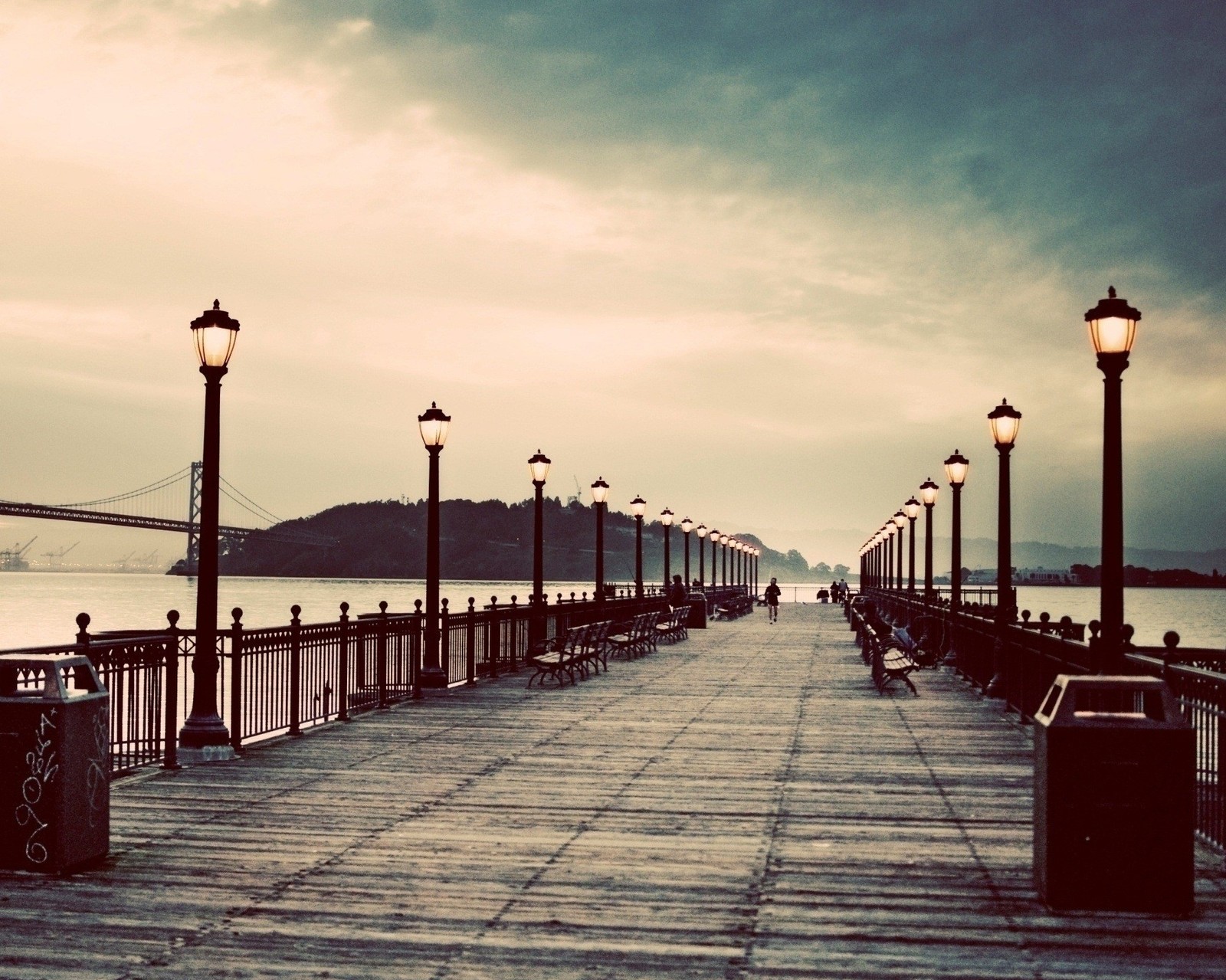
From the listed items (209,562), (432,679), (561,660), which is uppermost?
(209,562)

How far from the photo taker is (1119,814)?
654 centimetres

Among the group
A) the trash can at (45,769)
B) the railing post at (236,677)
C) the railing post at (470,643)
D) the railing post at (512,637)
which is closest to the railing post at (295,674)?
the railing post at (236,677)

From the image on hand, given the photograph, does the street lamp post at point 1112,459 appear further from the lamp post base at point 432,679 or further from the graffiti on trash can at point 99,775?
the lamp post base at point 432,679

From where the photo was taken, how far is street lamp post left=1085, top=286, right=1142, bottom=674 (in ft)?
34.2

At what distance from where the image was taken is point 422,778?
433 inches

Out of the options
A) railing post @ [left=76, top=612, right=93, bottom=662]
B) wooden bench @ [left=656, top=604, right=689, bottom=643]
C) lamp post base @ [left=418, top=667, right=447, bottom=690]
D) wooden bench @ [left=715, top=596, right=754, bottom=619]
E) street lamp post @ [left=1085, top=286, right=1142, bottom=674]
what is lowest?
wooden bench @ [left=715, top=596, right=754, bottom=619]

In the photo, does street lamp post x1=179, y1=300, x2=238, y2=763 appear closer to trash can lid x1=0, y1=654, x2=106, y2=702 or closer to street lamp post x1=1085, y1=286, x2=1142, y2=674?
trash can lid x1=0, y1=654, x2=106, y2=702

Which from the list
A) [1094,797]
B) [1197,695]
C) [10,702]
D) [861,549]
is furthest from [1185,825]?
[861,549]

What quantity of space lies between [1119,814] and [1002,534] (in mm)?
15123

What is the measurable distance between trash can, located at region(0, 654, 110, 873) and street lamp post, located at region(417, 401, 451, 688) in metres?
11.6

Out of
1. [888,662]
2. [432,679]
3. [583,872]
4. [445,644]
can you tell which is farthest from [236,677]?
[888,662]

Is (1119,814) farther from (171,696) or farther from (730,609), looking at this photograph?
(730,609)

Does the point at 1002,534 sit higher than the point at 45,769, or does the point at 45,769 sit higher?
the point at 1002,534

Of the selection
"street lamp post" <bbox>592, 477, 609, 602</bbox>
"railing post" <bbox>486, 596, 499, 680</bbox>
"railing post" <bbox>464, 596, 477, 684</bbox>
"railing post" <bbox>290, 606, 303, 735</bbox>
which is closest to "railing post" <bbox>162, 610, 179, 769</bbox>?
"railing post" <bbox>290, 606, 303, 735</bbox>
